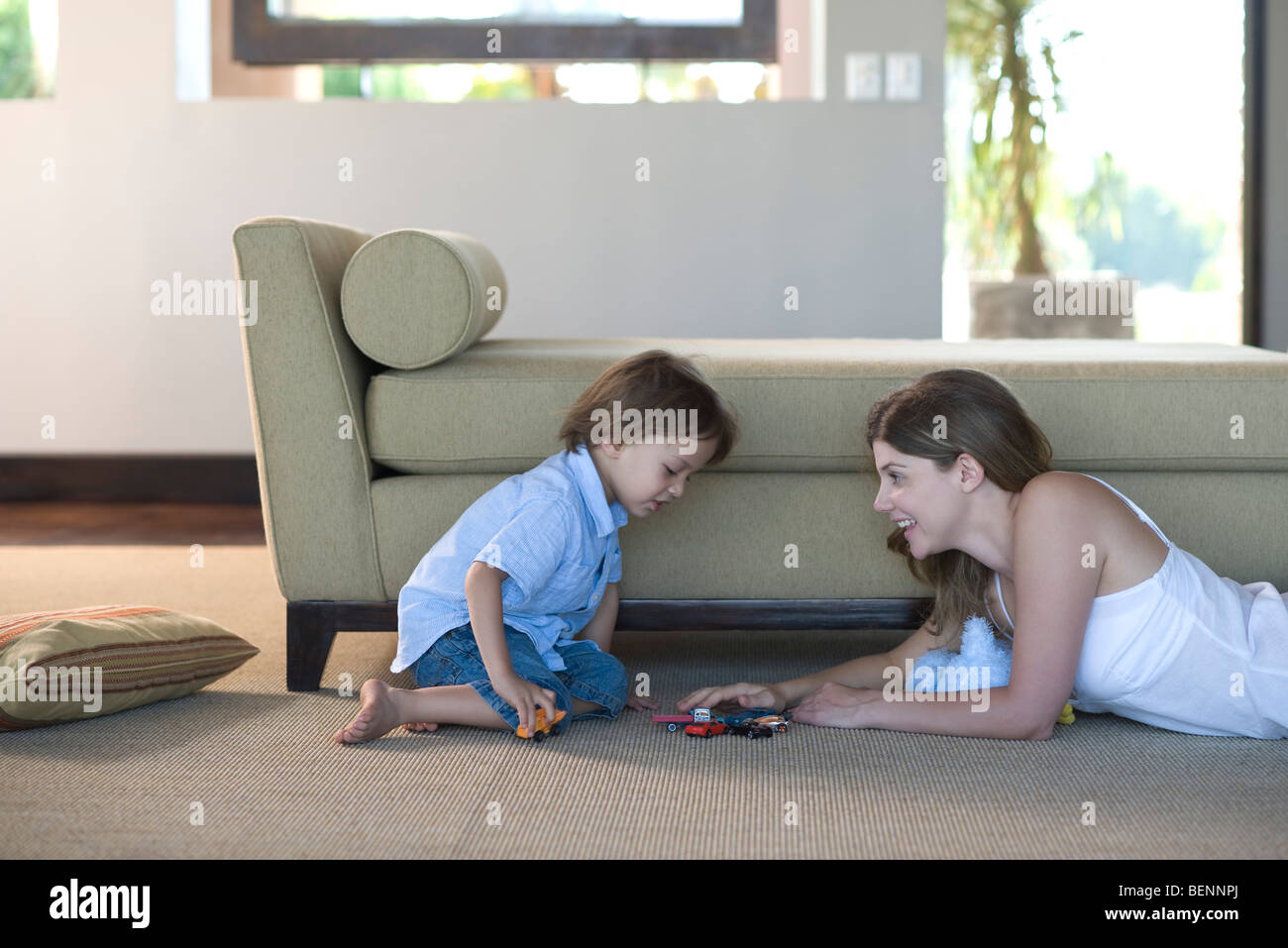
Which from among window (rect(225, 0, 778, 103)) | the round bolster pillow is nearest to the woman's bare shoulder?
the round bolster pillow

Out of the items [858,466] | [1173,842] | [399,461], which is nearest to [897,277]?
[858,466]

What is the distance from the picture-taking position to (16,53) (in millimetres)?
3764

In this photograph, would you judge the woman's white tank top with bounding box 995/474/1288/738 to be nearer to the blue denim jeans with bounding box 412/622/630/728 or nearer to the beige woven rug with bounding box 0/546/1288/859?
the beige woven rug with bounding box 0/546/1288/859

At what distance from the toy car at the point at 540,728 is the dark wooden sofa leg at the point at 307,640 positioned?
363mm

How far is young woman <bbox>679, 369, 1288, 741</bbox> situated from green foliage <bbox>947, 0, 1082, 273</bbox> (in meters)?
2.92

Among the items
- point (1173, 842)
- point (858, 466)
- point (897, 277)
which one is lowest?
point (1173, 842)

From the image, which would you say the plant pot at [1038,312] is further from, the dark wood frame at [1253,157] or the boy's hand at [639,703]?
the boy's hand at [639,703]

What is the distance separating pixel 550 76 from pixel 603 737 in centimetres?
257

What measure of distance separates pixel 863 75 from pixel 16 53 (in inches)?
97.7

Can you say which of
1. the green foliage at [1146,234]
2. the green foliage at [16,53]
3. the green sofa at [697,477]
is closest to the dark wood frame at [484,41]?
the green foliage at [16,53]

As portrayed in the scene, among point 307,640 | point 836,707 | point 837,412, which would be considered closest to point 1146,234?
point 837,412
